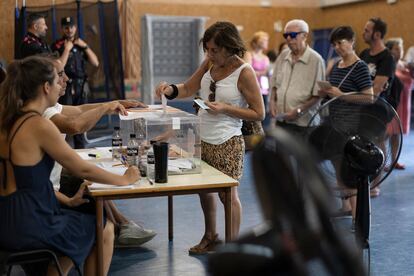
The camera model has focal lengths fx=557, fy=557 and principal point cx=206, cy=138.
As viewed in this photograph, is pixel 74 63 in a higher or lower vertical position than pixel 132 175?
higher

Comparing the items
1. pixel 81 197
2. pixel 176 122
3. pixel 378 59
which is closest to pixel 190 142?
pixel 176 122

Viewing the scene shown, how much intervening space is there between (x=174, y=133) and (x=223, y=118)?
1.00 feet

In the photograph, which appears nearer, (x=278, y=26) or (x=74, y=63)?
(x=74, y=63)

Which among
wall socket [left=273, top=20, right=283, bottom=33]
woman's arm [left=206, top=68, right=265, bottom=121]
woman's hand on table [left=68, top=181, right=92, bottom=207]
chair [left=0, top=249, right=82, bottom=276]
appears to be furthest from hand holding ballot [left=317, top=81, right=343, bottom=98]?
wall socket [left=273, top=20, right=283, bottom=33]

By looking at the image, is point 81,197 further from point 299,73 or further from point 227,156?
point 299,73

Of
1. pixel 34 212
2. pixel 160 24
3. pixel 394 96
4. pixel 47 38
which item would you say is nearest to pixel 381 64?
pixel 394 96

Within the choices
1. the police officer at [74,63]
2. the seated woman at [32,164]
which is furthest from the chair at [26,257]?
the police officer at [74,63]

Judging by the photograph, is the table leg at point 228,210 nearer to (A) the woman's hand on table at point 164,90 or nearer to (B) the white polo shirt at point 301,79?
(A) the woman's hand on table at point 164,90

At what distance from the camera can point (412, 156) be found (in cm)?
682

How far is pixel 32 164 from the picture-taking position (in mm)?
2248

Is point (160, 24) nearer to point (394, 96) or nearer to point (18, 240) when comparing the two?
point (394, 96)

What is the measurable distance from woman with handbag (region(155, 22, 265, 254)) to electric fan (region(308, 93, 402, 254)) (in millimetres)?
908

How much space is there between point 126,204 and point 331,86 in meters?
1.99

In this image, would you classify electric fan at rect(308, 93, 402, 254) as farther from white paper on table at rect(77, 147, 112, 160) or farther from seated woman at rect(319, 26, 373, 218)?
seated woman at rect(319, 26, 373, 218)
